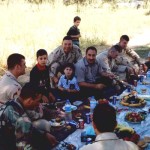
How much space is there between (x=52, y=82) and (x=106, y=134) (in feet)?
16.0

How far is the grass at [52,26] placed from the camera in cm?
1227

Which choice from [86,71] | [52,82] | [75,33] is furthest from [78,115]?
[75,33]

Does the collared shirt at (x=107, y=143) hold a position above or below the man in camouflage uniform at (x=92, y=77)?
above

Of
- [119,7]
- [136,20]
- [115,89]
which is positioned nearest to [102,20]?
[136,20]

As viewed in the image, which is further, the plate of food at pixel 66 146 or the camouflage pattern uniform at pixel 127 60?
the camouflage pattern uniform at pixel 127 60

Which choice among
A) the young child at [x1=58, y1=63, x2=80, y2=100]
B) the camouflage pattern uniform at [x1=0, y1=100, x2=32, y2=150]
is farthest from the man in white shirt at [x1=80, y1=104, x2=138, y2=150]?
the young child at [x1=58, y1=63, x2=80, y2=100]

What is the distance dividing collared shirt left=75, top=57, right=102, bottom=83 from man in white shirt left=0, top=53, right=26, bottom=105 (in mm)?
2050

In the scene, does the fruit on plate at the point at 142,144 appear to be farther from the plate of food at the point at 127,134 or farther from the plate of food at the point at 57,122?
the plate of food at the point at 57,122

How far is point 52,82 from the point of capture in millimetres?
7648

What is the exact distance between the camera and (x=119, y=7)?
22156mm

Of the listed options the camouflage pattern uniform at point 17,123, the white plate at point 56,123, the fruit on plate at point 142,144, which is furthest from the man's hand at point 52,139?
the fruit on plate at point 142,144

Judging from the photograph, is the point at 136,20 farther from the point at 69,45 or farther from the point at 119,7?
the point at 69,45

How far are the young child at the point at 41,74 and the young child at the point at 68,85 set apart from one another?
296 millimetres

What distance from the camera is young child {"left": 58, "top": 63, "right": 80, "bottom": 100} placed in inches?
263
